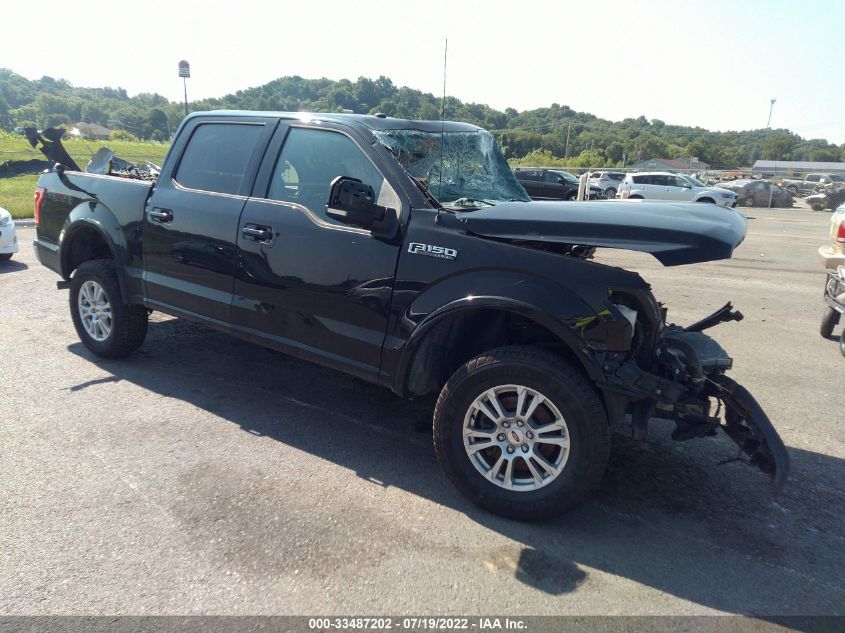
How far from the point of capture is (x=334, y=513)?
124 inches

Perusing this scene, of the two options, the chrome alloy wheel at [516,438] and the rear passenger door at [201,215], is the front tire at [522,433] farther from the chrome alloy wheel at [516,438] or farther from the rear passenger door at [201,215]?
the rear passenger door at [201,215]

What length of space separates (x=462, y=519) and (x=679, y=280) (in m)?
7.87

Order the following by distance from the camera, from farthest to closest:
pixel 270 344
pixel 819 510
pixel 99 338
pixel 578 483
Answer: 1. pixel 99 338
2. pixel 270 344
3. pixel 819 510
4. pixel 578 483

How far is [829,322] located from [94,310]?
24.1 ft

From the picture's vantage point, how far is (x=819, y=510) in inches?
131

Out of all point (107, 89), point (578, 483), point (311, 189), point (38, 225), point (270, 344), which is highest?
point (107, 89)

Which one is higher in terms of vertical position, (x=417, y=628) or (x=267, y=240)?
(x=267, y=240)

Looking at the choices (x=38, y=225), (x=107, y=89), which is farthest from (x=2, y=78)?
(x=38, y=225)

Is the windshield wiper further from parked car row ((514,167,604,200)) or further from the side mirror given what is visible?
parked car row ((514,167,604,200))

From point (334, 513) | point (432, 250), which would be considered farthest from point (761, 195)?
point (334, 513)

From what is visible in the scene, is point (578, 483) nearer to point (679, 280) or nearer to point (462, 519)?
point (462, 519)

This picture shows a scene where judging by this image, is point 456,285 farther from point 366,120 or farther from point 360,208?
point 366,120

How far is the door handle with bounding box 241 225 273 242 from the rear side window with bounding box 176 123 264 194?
37 centimetres

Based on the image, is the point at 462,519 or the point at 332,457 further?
the point at 332,457
